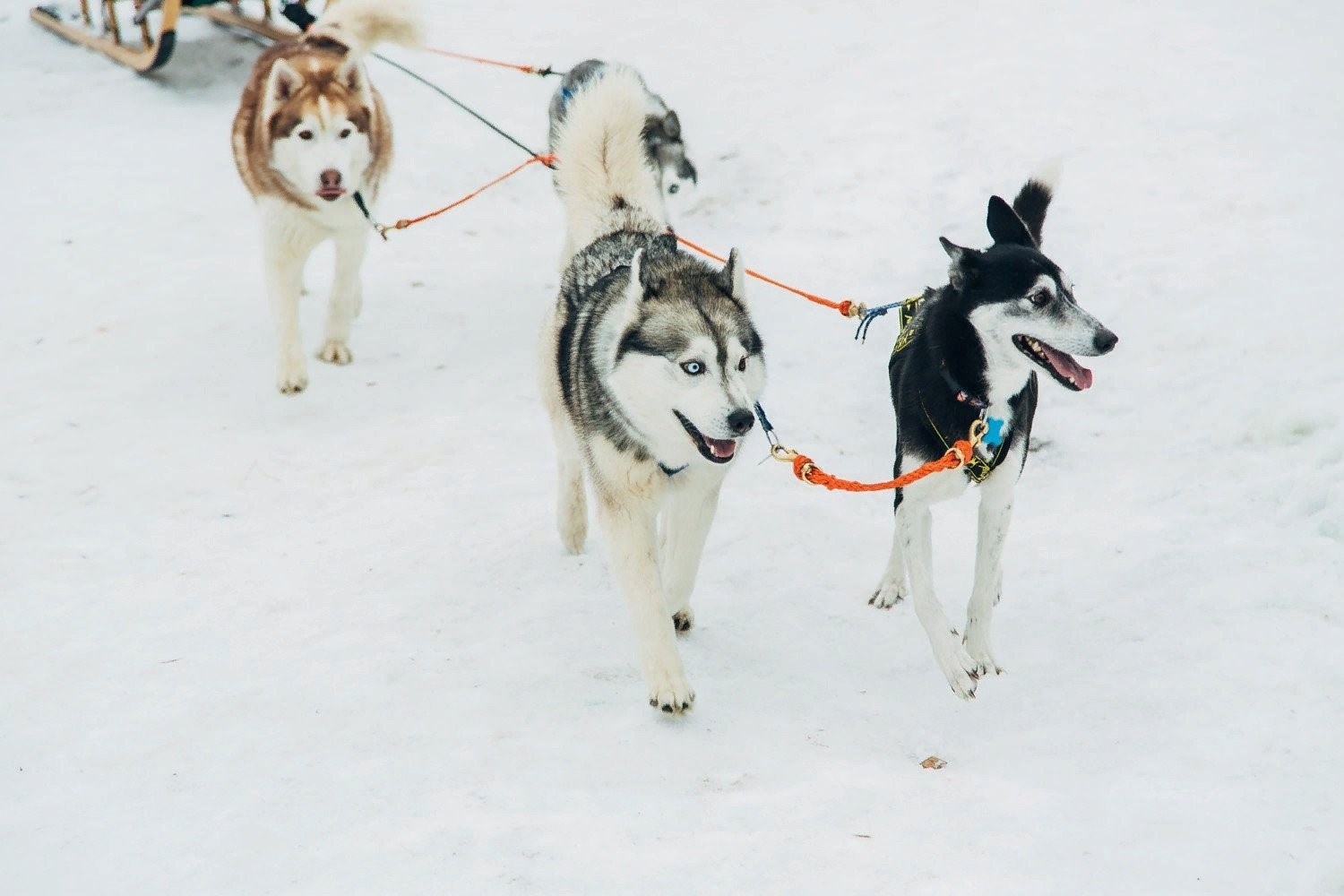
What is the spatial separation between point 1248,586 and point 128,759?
3.22 m

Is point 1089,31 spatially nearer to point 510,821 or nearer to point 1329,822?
point 1329,822

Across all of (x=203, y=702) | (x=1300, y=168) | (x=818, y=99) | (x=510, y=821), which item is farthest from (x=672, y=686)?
(x=818, y=99)

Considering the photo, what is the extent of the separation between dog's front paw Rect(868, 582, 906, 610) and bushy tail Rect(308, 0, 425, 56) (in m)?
3.97

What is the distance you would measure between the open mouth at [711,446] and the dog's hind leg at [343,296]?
324 cm

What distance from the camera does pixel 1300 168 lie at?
5852mm

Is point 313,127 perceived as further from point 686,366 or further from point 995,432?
point 995,432

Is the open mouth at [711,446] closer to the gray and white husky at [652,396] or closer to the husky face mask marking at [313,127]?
the gray and white husky at [652,396]

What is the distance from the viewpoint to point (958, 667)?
10.1 feet

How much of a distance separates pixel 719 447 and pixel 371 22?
4.18m

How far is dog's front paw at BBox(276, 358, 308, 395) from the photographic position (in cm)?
545

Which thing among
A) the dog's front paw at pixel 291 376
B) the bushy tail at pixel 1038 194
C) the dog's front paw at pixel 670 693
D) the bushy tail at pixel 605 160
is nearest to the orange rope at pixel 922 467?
the dog's front paw at pixel 670 693

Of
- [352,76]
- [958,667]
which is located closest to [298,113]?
[352,76]

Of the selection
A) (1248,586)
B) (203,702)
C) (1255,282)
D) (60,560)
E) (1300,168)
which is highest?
(1300,168)

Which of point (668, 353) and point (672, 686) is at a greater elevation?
point (668, 353)
